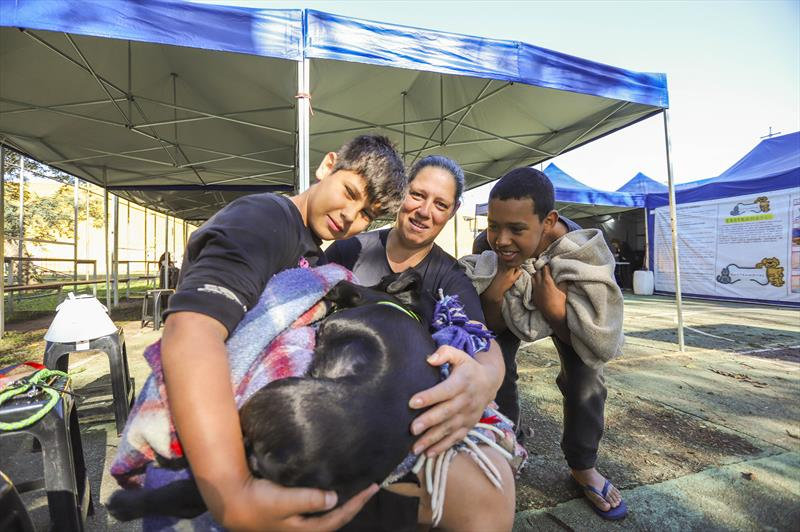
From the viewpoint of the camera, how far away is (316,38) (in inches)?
119

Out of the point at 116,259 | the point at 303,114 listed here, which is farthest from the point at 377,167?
the point at 116,259

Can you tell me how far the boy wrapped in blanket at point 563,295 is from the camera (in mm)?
1589

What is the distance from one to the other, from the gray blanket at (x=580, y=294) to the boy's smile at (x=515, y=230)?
0.07 meters

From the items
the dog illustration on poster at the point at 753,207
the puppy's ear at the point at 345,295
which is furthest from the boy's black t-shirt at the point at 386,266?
the dog illustration on poster at the point at 753,207

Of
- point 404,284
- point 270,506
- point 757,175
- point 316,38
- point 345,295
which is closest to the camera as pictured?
point 270,506

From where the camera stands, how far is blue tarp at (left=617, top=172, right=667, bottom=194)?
14416mm

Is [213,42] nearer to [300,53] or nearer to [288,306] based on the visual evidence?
[300,53]

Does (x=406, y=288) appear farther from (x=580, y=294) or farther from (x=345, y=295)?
(x=580, y=294)

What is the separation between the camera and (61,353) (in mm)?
2230

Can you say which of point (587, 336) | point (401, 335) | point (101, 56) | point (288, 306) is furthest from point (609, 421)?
point (101, 56)

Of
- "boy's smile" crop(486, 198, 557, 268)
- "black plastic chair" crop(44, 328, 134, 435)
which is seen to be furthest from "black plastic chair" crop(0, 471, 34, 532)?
"boy's smile" crop(486, 198, 557, 268)

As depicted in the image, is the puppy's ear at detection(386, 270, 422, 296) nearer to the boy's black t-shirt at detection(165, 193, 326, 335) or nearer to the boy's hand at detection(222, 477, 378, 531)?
the boy's black t-shirt at detection(165, 193, 326, 335)

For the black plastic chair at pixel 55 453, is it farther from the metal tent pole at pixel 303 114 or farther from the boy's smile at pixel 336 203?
the metal tent pole at pixel 303 114

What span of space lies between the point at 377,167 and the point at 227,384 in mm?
771
